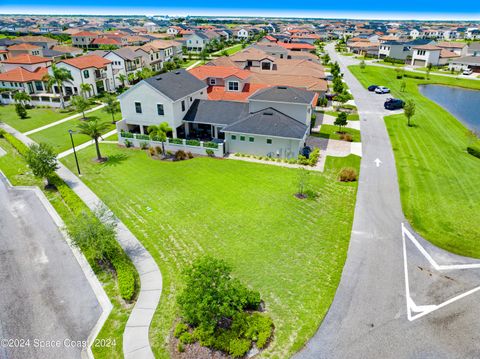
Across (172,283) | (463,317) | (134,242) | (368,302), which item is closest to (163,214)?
(134,242)

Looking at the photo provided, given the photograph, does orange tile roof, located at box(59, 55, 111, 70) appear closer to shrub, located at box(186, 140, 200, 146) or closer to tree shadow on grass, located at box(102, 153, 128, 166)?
tree shadow on grass, located at box(102, 153, 128, 166)

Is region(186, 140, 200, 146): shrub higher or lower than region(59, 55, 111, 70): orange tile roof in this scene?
lower

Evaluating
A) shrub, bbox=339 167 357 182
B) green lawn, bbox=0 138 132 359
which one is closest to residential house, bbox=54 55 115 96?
green lawn, bbox=0 138 132 359

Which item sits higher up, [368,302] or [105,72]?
[105,72]

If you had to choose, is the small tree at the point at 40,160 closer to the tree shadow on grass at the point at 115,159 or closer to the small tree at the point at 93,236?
the tree shadow on grass at the point at 115,159

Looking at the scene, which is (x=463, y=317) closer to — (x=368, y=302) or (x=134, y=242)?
(x=368, y=302)

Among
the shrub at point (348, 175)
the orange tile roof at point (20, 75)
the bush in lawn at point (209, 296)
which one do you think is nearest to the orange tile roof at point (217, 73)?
the shrub at point (348, 175)
